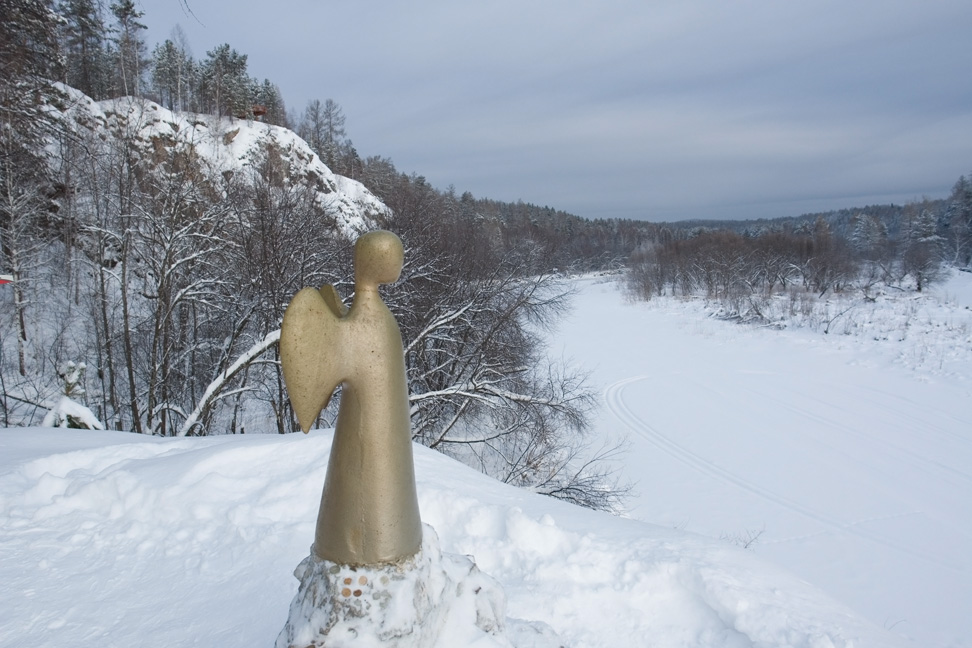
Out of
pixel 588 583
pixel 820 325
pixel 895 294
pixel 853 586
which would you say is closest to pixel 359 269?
pixel 588 583

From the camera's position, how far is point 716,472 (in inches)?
459

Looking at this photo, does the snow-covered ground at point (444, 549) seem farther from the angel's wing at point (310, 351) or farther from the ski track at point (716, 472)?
the angel's wing at point (310, 351)

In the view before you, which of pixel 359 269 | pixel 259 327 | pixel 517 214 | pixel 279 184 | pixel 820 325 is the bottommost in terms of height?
pixel 820 325

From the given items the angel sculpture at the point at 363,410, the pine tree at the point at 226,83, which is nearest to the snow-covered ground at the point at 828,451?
the angel sculpture at the point at 363,410

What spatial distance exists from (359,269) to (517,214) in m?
93.5

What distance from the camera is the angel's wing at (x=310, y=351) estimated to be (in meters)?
1.85

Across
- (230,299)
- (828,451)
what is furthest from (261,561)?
(828,451)

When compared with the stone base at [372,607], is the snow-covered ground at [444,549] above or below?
below

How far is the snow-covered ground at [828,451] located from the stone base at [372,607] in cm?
689

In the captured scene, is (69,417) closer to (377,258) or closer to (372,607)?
(372,607)

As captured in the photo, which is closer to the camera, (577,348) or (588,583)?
(588,583)

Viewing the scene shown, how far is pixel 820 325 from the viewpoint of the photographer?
25953 millimetres

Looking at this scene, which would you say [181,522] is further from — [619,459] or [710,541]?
[619,459]

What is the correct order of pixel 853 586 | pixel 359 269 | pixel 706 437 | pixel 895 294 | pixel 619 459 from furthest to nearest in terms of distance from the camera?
pixel 895 294, pixel 706 437, pixel 619 459, pixel 853 586, pixel 359 269
